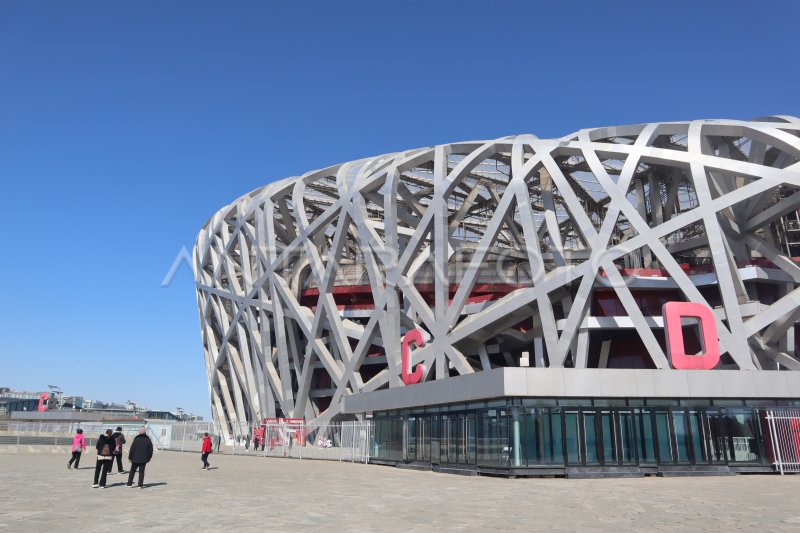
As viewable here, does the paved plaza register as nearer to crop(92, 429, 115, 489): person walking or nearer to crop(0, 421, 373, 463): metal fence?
crop(92, 429, 115, 489): person walking

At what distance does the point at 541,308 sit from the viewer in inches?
1155

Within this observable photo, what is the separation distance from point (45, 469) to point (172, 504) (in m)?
12.8

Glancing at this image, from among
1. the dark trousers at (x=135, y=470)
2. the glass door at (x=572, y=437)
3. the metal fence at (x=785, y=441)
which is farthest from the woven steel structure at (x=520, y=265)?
the dark trousers at (x=135, y=470)

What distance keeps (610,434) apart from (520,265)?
2083cm

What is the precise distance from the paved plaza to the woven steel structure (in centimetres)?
885

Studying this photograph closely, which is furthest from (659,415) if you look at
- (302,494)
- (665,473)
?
(302,494)

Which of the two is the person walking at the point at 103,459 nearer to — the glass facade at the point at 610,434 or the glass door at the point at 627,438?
the glass facade at the point at 610,434

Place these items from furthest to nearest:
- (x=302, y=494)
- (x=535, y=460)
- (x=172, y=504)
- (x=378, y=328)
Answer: (x=378, y=328)
(x=535, y=460)
(x=302, y=494)
(x=172, y=504)

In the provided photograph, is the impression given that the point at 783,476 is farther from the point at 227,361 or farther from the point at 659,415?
the point at 227,361

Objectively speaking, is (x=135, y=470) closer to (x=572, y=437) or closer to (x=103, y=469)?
(x=103, y=469)

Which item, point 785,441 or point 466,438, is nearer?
point 785,441

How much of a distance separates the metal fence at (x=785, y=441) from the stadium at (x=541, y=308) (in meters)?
0.17

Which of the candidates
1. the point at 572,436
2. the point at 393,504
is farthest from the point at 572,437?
the point at 393,504

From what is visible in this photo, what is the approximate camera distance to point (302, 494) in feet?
45.4
